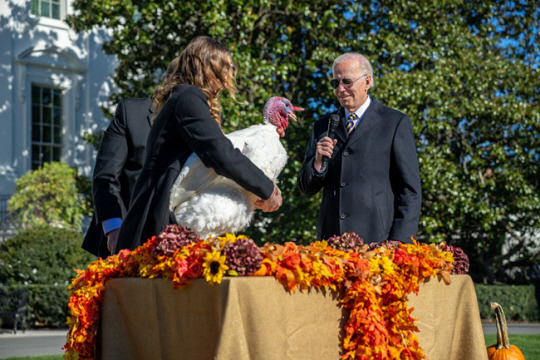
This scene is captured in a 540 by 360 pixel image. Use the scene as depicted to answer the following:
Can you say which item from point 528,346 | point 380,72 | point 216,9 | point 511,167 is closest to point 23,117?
point 216,9

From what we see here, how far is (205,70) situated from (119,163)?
0.83m

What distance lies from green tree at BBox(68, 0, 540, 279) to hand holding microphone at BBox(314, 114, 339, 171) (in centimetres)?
913

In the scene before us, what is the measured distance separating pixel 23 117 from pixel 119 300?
18816 millimetres

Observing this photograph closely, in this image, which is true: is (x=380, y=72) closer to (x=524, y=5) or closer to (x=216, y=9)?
(x=216, y=9)

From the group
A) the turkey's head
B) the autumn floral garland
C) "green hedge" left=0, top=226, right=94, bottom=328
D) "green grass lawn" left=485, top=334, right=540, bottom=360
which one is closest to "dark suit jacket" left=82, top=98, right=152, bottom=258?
the autumn floral garland

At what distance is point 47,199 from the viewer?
19.0m

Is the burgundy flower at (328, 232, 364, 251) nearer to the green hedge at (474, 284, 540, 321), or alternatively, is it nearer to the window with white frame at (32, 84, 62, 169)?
the green hedge at (474, 284, 540, 321)

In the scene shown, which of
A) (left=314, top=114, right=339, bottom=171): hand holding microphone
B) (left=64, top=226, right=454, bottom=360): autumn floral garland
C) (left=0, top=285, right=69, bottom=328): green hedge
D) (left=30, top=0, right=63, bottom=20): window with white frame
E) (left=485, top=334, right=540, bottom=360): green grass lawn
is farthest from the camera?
(left=30, top=0, right=63, bottom=20): window with white frame

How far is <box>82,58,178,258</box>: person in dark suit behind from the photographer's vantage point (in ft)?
13.3

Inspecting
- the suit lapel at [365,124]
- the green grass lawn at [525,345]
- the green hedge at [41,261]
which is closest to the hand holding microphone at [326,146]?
the suit lapel at [365,124]

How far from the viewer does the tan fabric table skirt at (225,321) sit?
9.54 ft

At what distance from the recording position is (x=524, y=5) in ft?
59.4

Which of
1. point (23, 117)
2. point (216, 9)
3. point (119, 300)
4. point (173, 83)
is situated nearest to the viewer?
point (119, 300)

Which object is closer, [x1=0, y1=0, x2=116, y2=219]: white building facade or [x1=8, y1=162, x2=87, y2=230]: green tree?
[x1=8, y1=162, x2=87, y2=230]: green tree
